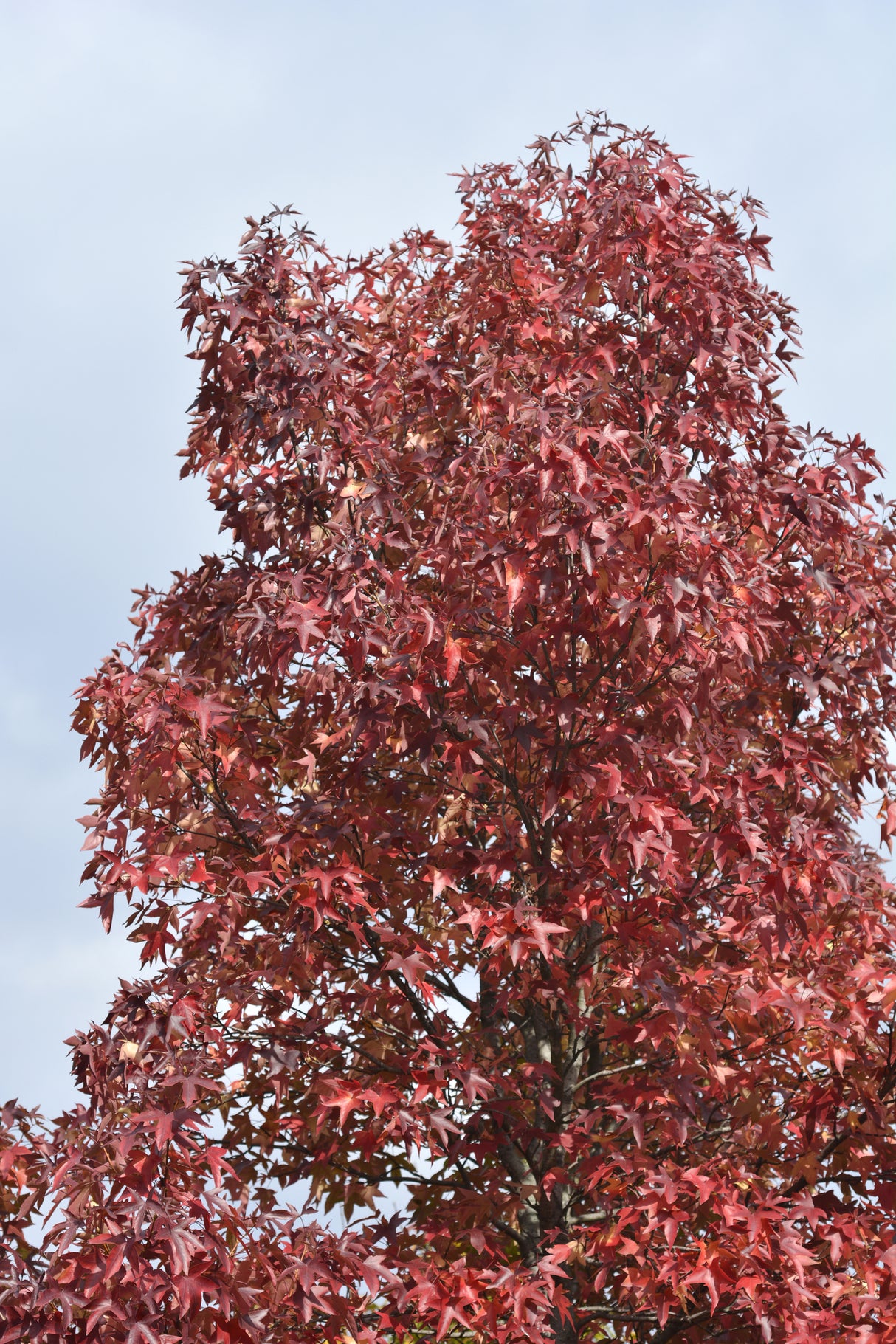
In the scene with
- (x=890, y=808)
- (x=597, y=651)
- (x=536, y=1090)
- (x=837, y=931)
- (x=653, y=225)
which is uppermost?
(x=653, y=225)

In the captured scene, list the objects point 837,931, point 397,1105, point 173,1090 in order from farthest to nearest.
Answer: point 837,931
point 397,1105
point 173,1090

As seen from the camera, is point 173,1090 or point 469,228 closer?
point 173,1090

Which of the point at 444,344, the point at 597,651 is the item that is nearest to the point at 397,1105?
the point at 597,651

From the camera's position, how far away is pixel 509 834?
5973 millimetres

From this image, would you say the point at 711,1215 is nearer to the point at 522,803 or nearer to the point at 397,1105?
the point at 397,1105

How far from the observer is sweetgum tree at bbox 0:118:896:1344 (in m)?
5.31

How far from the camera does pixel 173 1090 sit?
5.16 m

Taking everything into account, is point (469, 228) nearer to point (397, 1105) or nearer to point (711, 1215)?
point (397, 1105)

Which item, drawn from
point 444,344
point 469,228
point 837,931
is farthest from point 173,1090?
point 469,228

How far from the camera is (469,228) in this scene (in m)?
7.71

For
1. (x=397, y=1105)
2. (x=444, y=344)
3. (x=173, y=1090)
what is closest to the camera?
(x=173, y=1090)

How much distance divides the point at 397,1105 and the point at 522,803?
163 cm

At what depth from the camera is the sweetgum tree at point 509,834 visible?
5309mm

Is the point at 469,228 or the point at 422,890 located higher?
the point at 469,228
